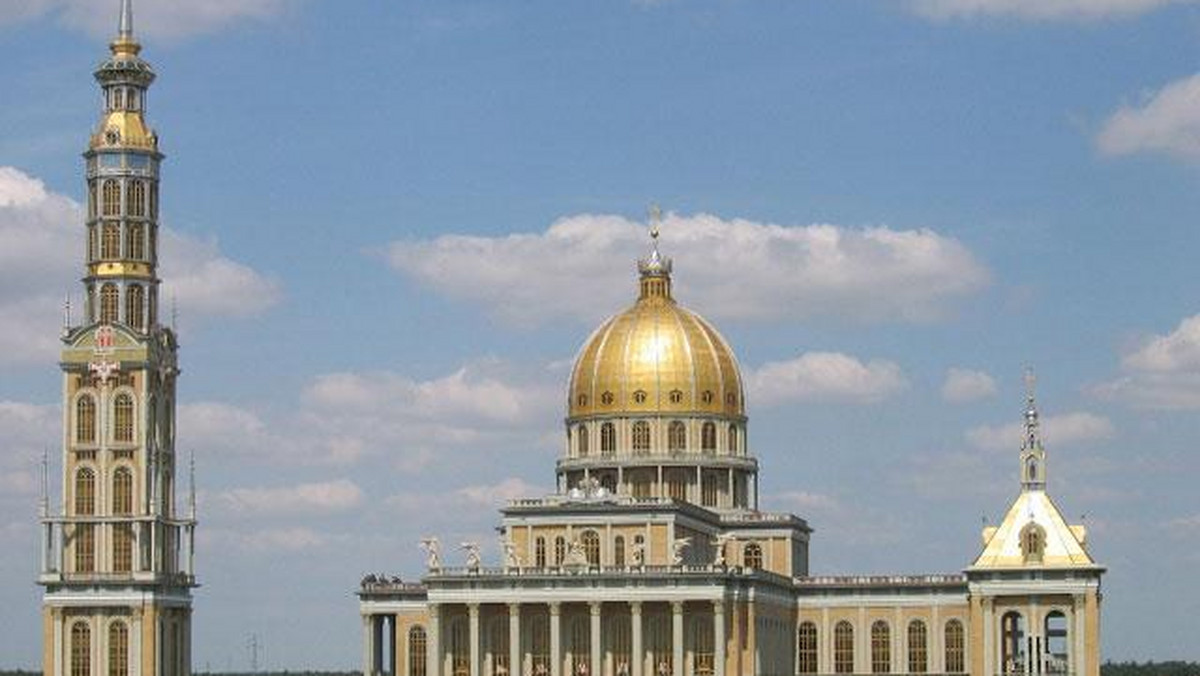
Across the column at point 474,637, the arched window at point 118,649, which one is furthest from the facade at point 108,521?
the column at point 474,637

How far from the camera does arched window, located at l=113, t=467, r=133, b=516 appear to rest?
7805 inches

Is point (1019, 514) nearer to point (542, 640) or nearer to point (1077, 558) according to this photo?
point (1077, 558)

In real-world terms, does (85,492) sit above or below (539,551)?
above

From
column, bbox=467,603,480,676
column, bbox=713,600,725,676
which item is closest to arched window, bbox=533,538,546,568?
column, bbox=467,603,480,676

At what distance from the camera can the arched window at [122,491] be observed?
198 metres

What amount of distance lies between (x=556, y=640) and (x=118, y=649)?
28.6 m

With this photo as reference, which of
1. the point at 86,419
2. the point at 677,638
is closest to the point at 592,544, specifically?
the point at 677,638

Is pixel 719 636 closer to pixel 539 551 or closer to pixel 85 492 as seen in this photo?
pixel 539 551

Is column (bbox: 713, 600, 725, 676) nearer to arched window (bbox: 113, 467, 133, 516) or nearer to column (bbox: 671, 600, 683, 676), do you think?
column (bbox: 671, 600, 683, 676)

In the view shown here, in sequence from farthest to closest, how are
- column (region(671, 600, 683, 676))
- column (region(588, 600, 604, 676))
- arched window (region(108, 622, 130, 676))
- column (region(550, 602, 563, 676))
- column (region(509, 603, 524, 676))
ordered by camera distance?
arched window (region(108, 622, 130, 676)), column (region(509, 603, 524, 676)), column (region(550, 602, 563, 676)), column (region(588, 600, 604, 676)), column (region(671, 600, 683, 676))

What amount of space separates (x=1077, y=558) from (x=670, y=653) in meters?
26.9

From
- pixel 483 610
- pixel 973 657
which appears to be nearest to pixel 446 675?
pixel 483 610

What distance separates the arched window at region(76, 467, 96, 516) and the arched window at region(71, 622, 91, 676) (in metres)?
7.31

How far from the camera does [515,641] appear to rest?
629 ft
